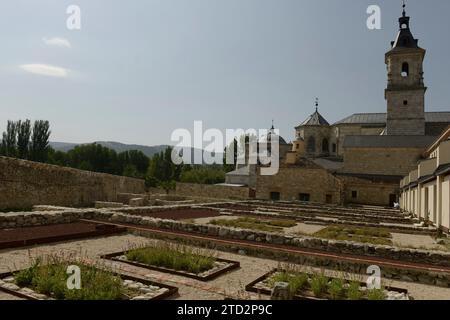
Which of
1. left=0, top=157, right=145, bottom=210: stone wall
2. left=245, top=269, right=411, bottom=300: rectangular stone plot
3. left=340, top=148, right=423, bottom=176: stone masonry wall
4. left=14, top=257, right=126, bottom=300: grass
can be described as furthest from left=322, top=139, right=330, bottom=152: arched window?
left=14, top=257, right=126, bottom=300: grass

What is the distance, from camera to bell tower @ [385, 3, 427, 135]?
43.8m

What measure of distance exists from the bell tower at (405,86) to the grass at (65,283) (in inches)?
1837

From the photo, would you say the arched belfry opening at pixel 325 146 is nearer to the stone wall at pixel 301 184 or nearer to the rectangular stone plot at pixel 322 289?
the stone wall at pixel 301 184

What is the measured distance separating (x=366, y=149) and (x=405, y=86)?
12495 millimetres

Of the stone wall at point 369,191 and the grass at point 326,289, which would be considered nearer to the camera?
the grass at point 326,289

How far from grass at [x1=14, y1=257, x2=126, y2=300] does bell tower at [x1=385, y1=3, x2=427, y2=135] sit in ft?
153

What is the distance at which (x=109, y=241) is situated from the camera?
35.1 feet

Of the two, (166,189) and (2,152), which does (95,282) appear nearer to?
(166,189)

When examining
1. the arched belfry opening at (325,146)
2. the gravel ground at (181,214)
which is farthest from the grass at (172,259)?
the arched belfry opening at (325,146)

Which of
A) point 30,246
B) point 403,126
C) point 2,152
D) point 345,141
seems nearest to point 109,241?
point 30,246

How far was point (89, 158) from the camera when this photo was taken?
61031mm

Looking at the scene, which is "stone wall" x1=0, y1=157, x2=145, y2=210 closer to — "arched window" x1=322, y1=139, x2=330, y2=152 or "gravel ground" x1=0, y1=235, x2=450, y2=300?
"gravel ground" x1=0, y1=235, x2=450, y2=300

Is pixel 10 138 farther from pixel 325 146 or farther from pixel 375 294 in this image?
pixel 375 294

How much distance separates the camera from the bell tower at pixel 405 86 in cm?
4381
